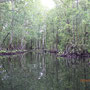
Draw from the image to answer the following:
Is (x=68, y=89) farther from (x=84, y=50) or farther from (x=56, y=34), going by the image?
(x=56, y=34)

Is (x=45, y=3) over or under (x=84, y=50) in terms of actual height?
over

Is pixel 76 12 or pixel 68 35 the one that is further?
pixel 68 35

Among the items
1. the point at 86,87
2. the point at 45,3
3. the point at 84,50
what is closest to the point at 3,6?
the point at 86,87

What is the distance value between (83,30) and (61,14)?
5781mm

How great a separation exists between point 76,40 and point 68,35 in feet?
9.60

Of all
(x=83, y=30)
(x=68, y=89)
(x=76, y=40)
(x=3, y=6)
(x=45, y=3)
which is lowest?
(x=68, y=89)

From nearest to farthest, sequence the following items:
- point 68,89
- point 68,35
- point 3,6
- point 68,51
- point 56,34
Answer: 1. point 68,89
2. point 3,6
3. point 68,51
4. point 68,35
5. point 56,34

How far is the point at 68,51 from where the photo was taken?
22500mm

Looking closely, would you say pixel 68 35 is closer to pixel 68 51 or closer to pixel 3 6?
pixel 68 51

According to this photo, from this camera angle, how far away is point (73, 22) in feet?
Answer: 75.7

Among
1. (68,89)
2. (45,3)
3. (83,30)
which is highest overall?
(45,3)

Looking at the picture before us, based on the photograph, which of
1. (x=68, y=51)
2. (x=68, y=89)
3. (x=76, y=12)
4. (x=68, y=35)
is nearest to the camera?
(x=68, y=89)

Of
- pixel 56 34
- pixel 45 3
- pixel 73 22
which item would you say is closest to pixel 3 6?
pixel 73 22

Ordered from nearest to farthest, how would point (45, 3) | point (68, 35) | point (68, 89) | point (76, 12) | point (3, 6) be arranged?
point (68, 89) → point (3, 6) → point (76, 12) → point (68, 35) → point (45, 3)
